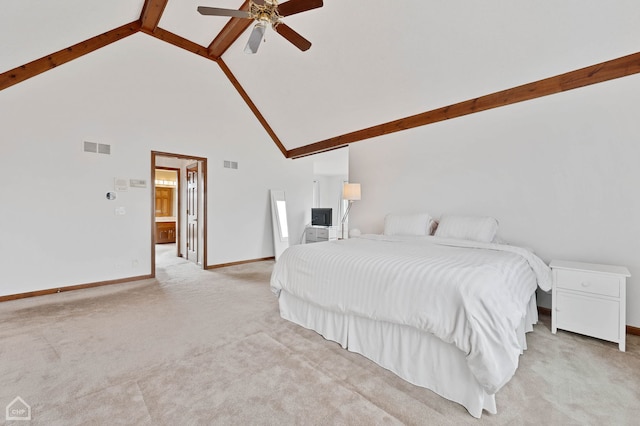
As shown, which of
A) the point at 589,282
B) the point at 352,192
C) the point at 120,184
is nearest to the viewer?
the point at 589,282

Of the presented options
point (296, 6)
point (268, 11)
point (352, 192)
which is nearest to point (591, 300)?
point (352, 192)

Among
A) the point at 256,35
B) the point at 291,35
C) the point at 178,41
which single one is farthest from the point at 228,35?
the point at 291,35

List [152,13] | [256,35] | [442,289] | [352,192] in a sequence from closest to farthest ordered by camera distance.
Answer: [442,289] < [256,35] < [152,13] < [352,192]

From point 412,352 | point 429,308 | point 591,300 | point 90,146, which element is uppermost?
point 90,146

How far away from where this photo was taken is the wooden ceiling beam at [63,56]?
3166 millimetres

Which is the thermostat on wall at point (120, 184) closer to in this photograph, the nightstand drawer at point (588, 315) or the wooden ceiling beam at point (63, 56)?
the wooden ceiling beam at point (63, 56)

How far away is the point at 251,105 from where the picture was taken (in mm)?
5367

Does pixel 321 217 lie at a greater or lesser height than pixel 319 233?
greater

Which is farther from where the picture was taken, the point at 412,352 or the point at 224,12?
the point at 224,12

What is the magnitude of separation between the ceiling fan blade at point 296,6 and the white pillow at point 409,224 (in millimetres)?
2493

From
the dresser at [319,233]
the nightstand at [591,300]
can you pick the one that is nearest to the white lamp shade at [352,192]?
the dresser at [319,233]

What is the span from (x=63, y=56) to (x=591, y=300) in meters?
6.08

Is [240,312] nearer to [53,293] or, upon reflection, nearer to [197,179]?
[53,293]

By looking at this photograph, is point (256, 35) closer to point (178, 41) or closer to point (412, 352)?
point (178, 41)
